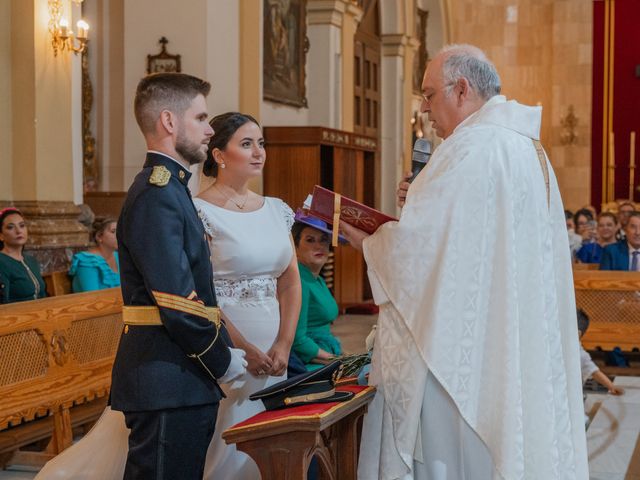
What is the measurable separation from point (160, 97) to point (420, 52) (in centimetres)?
1738

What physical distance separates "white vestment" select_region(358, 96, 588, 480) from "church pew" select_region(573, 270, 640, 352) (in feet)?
17.2

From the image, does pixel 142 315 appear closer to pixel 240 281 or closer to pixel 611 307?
pixel 240 281

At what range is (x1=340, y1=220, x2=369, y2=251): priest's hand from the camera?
360cm

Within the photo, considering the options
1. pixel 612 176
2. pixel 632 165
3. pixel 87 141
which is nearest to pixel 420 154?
pixel 87 141

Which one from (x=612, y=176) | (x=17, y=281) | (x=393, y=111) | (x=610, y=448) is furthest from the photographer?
(x=612, y=176)

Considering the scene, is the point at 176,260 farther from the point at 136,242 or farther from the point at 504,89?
the point at 504,89

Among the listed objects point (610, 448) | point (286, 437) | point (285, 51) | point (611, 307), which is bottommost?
point (610, 448)

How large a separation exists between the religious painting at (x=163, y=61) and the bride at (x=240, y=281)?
6.47 metres

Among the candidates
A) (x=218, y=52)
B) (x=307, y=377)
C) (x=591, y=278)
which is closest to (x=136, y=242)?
(x=307, y=377)

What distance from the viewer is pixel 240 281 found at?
3979mm

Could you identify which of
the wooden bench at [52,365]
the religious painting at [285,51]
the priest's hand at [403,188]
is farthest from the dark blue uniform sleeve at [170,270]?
the religious painting at [285,51]

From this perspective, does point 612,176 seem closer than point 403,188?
No

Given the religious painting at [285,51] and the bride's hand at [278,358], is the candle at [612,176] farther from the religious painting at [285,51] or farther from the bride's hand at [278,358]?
the bride's hand at [278,358]

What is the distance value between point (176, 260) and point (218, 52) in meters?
7.81
